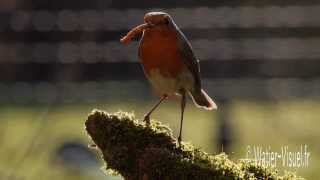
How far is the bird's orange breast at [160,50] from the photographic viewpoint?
2611 mm

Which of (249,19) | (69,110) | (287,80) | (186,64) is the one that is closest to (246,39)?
(249,19)

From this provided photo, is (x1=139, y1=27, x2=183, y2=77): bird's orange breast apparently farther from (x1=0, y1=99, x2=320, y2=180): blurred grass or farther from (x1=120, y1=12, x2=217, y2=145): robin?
(x1=0, y1=99, x2=320, y2=180): blurred grass

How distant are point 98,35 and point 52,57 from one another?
0.65m

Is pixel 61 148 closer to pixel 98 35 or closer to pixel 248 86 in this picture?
pixel 98 35

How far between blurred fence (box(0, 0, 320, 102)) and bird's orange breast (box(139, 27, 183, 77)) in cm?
462

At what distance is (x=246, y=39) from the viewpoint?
7.54 metres

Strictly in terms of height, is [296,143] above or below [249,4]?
below

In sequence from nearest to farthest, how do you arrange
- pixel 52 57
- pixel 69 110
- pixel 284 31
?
pixel 284 31 → pixel 52 57 → pixel 69 110

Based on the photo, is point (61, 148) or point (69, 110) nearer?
point (61, 148)

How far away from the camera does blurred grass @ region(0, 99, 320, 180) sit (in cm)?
744

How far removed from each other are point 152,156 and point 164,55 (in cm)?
42

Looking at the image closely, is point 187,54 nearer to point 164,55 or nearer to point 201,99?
point 164,55

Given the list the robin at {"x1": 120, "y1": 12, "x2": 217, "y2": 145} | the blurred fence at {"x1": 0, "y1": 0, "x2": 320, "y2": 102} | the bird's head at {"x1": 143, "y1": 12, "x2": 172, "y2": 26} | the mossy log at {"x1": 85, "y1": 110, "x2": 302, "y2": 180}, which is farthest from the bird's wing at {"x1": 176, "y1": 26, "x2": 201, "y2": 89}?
the blurred fence at {"x1": 0, "y1": 0, "x2": 320, "y2": 102}

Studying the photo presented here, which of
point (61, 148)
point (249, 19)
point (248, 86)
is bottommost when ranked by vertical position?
point (61, 148)
